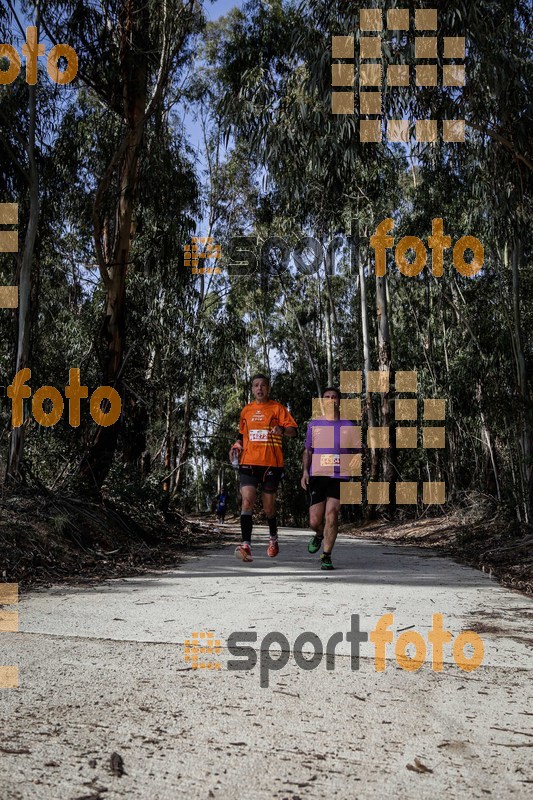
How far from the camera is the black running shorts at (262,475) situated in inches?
268

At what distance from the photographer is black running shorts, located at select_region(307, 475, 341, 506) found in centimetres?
647

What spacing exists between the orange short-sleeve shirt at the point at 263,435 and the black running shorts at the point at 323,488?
1.46 feet

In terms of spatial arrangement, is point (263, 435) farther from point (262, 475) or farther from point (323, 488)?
point (323, 488)

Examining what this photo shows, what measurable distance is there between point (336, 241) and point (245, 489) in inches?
561

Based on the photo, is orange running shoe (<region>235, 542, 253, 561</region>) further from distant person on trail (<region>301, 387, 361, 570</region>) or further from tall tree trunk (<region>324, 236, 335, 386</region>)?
tall tree trunk (<region>324, 236, 335, 386</region>)

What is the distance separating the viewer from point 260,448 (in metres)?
6.80

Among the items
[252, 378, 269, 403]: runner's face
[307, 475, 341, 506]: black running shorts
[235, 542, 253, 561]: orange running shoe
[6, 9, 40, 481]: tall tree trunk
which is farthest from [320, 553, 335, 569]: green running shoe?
[6, 9, 40, 481]: tall tree trunk

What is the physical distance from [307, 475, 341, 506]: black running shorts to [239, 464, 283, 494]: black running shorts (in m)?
0.37

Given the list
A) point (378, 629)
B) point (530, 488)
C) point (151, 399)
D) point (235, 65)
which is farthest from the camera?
point (235, 65)

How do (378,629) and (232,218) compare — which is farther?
(232,218)

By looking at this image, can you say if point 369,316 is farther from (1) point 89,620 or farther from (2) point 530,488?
(1) point 89,620

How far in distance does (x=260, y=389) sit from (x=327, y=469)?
0.95 m

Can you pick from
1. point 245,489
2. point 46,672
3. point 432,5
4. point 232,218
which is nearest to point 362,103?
point 432,5

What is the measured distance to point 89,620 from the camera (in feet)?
12.6
